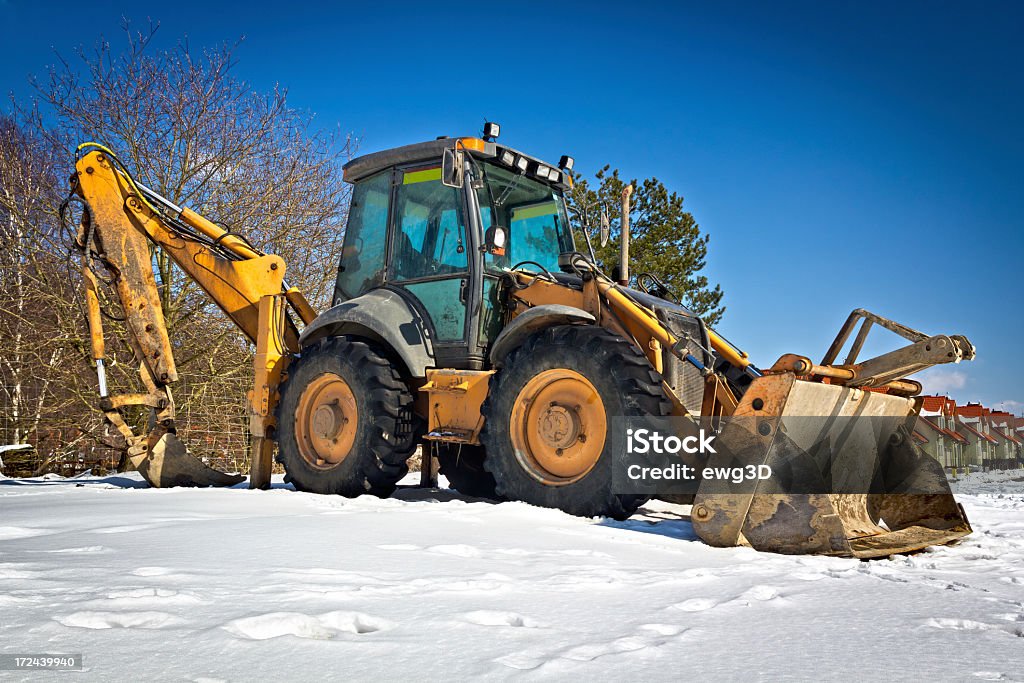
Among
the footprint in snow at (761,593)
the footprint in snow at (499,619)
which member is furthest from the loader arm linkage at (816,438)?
the footprint in snow at (499,619)

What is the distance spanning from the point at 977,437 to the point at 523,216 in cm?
1488

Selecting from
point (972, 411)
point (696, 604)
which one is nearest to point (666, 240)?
point (972, 411)

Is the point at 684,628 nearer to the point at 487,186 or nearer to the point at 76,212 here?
the point at 487,186

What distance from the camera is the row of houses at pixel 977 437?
15.9 metres

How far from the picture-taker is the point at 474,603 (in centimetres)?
255

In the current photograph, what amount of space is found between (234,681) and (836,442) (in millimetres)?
4139

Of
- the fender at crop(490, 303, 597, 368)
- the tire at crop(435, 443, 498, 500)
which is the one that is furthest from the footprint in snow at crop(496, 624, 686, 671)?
the tire at crop(435, 443, 498, 500)

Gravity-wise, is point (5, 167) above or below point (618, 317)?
above

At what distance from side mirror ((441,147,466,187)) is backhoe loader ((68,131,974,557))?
0.08ft

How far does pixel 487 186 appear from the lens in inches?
254

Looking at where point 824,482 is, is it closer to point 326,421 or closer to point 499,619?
point 499,619

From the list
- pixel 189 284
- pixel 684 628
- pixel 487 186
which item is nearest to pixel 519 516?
pixel 684 628

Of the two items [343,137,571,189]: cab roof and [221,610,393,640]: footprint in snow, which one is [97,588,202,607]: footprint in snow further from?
[343,137,571,189]: cab roof

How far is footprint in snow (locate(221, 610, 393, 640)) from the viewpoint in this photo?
2082 millimetres
